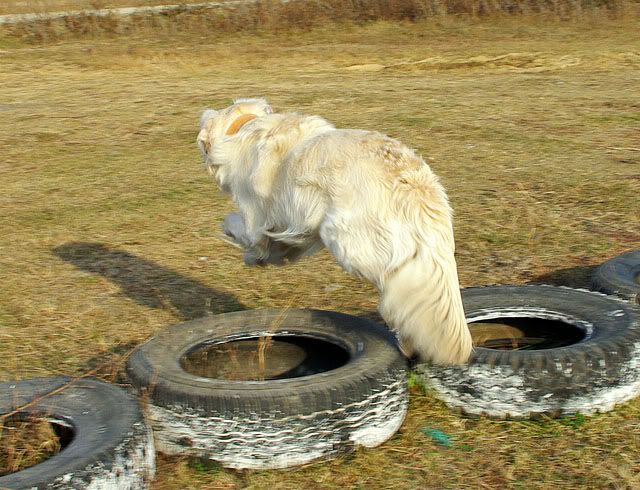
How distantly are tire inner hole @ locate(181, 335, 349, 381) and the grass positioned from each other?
0.50 meters

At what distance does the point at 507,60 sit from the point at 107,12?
797 centimetres

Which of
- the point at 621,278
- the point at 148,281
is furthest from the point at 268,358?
the point at 621,278

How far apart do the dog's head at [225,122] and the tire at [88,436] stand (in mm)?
1815

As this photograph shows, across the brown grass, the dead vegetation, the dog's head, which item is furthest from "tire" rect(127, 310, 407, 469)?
the brown grass

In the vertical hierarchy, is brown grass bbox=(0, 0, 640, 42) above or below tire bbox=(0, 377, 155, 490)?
above

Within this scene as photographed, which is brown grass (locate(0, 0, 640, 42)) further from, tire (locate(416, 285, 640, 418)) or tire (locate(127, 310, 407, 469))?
tire (locate(127, 310, 407, 469))

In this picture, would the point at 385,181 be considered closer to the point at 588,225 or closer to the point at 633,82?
the point at 588,225

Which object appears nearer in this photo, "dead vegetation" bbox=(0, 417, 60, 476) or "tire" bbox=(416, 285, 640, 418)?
"dead vegetation" bbox=(0, 417, 60, 476)

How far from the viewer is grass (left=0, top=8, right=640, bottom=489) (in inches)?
177

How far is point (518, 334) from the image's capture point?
5.48 m

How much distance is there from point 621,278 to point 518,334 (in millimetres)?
919

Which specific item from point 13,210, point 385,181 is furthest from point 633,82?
point 385,181

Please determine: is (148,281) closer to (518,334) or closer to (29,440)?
(518,334)

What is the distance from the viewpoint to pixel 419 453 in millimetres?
4441
